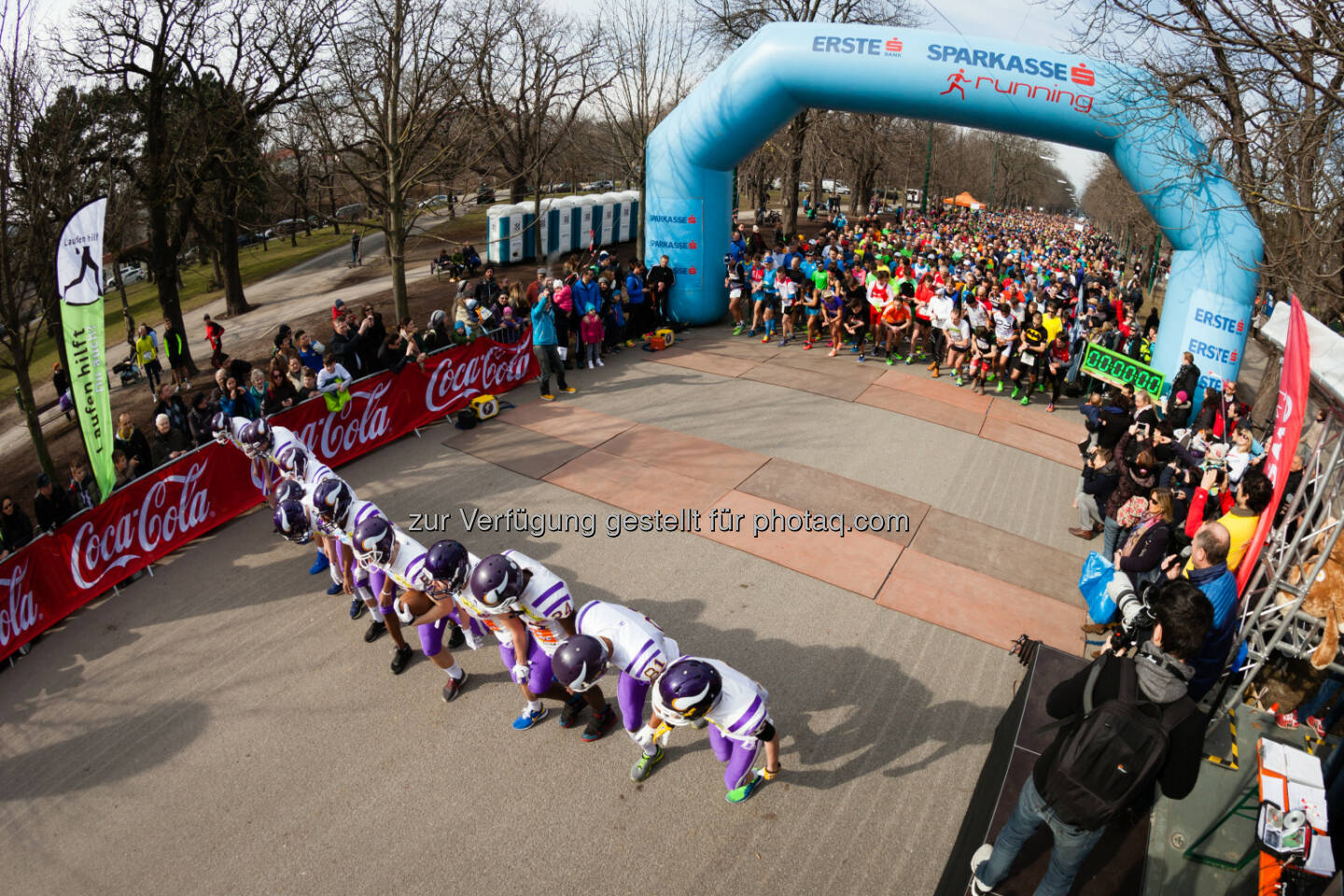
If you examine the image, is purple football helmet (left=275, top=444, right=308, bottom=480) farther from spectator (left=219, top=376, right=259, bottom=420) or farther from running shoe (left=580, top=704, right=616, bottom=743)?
running shoe (left=580, top=704, right=616, bottom=743)

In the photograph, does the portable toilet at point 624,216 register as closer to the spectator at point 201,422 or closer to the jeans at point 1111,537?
the spectator at point 201,422

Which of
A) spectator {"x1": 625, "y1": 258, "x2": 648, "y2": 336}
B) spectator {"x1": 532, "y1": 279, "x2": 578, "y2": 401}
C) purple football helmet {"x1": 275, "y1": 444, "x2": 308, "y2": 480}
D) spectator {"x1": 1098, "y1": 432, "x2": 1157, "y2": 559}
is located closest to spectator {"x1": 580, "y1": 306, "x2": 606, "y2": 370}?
spectator {"x1": 532, "y1": 279, "x2": 578, "y2": 401}

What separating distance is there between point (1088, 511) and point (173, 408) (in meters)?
10.9

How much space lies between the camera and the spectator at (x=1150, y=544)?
610cm

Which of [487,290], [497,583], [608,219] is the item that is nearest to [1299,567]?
[497,583]

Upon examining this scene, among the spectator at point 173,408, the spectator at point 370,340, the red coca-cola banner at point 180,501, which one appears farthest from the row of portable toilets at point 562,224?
the spectator at point 173,408

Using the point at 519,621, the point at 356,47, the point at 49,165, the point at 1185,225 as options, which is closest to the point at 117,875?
the point at 519,621

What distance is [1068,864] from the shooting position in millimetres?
3650

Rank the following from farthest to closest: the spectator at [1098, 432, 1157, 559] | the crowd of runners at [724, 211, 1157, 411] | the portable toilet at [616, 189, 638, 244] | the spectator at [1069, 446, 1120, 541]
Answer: the portable toilet at [616, 189, 638, 244], the crowd of runners at [724, 211, 1157, 411], the spectator at [1069, 446, 1120, 541], the spectator at [1098, 432, 1157, 559]

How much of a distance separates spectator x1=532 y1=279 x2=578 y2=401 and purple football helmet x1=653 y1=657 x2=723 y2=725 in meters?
8.26

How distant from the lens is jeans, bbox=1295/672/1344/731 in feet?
17.2

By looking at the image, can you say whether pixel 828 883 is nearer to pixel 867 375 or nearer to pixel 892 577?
pixel 892 577

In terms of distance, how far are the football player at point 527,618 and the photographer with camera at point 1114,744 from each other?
285 cm

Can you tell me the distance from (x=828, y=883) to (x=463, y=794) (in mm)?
2437
